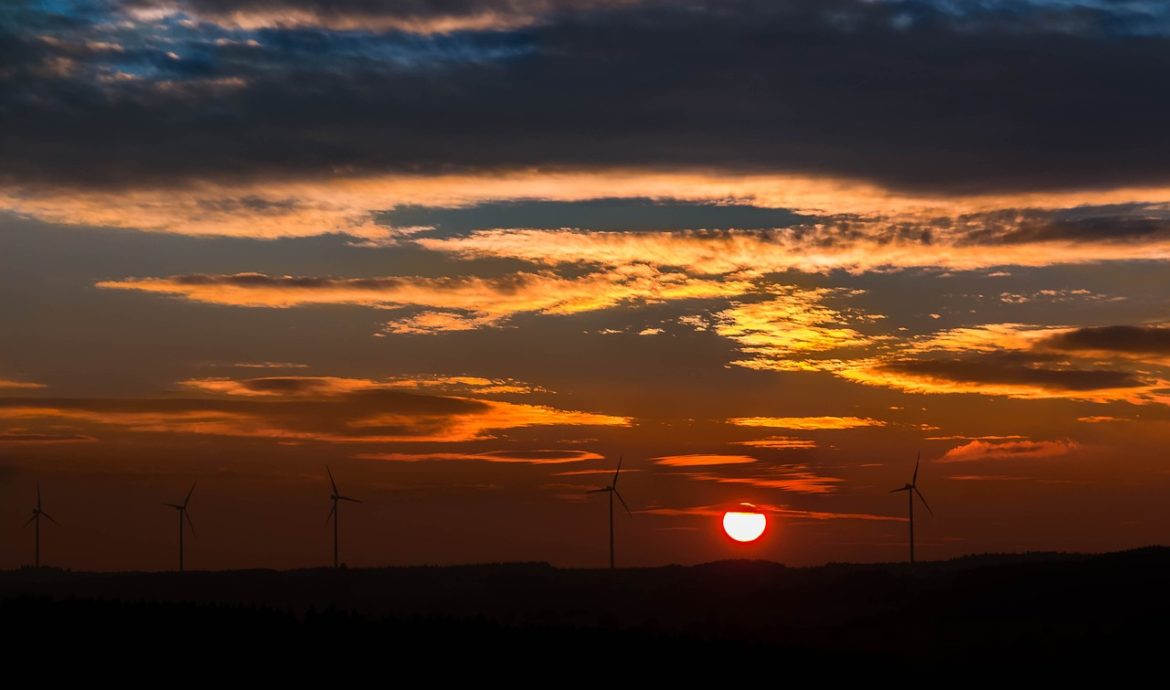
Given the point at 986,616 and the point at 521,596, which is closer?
the point at 986,616

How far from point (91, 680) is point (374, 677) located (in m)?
13.7

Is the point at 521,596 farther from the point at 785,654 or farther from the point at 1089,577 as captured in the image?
the point at 785,654

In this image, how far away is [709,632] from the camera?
12875cm

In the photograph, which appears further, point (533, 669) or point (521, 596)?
point (521, 596)

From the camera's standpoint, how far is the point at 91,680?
67.7 metres

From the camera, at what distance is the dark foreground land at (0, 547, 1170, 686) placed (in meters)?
78.9

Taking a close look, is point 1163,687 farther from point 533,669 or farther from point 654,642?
point 533,669

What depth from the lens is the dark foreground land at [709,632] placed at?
3105 inches

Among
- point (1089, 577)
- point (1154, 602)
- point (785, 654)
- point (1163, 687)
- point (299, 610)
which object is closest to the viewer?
point (1163, 687)

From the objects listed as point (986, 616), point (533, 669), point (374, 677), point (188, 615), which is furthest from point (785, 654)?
point (986, 616)

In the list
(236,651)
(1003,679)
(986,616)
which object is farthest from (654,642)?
(986,616)

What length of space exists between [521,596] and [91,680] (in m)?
131

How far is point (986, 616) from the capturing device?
142m

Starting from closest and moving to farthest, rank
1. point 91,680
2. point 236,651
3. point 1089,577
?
point 91,680
point 236,651
point 1089,577
